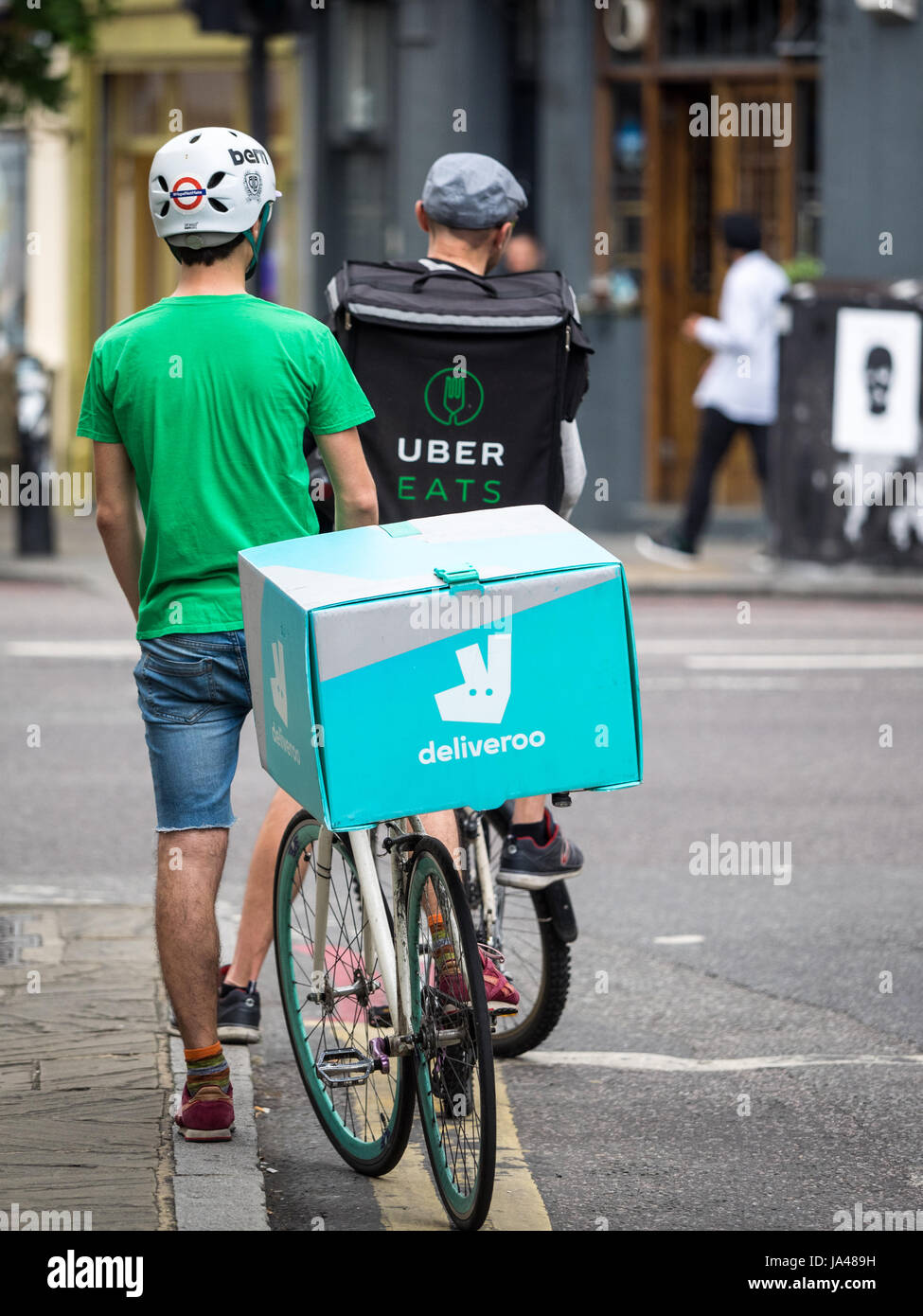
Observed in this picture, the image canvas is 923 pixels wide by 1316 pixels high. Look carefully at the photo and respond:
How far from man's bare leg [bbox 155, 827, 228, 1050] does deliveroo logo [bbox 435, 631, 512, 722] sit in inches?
30.3

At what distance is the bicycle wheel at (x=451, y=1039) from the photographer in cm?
386

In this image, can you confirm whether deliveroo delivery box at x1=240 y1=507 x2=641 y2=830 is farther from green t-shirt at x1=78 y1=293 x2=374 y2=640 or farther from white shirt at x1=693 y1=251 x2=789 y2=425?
white shirt at x1=693 y1=251 x2=789 y2=425

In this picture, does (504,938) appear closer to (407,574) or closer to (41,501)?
(407,574)

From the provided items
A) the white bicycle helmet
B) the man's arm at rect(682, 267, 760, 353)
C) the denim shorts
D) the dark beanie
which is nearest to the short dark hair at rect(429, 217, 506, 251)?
the white bicycle helmet

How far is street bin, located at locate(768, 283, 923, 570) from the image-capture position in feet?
46.5

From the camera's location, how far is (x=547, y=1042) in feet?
17.9

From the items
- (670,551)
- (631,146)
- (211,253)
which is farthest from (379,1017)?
(631,146)

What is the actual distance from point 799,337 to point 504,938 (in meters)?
9.86

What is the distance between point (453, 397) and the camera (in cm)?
482

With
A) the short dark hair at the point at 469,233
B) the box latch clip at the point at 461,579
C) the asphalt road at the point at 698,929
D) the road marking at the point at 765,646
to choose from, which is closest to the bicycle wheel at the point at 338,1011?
the asphalt road at the point at 698,929

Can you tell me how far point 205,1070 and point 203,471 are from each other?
1.20m

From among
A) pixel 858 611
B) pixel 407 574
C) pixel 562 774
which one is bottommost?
pixel 858 611

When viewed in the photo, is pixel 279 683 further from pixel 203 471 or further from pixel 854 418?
pixel 854 418
